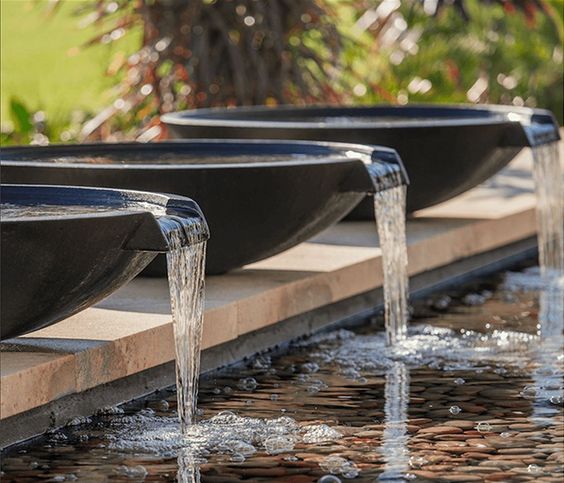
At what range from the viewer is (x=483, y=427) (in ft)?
13.0

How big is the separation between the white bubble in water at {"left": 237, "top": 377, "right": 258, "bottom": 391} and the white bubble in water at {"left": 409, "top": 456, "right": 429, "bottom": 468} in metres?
0.93

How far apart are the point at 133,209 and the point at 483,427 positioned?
3.59 ft

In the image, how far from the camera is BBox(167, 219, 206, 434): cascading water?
3.95 metres

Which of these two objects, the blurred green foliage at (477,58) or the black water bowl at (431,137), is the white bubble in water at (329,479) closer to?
the black water bowl at (431,137)

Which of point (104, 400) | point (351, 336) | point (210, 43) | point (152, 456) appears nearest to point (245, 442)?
point (152, 456)

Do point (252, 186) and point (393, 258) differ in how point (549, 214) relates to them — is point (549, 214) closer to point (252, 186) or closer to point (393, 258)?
point (393, 258)

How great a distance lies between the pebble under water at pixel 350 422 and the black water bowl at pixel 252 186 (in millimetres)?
415

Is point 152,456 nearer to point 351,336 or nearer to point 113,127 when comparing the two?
point 351,336

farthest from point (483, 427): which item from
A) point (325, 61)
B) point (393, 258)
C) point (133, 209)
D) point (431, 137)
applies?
point (325, 61)

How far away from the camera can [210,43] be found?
9.36 meters

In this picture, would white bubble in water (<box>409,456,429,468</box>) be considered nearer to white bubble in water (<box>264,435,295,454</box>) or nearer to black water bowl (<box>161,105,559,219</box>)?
white bubble in water (<box>264,435,295,454</box>)

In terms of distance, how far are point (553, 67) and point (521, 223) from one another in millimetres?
6616

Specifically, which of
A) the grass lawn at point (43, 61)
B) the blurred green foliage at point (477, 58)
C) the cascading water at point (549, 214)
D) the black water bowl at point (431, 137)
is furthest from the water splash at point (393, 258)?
the grass lawn at point (43, 61)

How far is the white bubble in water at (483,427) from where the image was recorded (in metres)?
3.93
